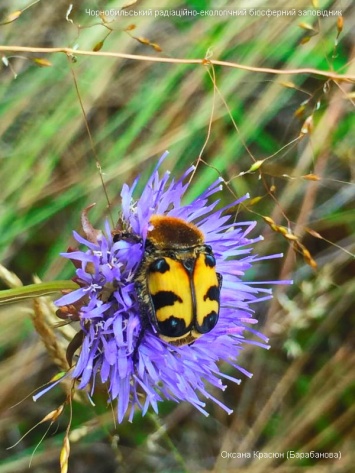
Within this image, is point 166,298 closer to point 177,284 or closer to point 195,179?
point 177,284

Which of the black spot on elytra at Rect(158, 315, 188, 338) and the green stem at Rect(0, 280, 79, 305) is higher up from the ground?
the green stem at Rect(0, 280, 79, 305)

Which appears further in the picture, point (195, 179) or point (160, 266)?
point (195, 179)

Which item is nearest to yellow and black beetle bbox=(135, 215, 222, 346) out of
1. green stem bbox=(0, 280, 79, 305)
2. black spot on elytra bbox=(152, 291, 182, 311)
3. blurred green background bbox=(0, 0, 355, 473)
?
black spot on elytra bbox=(152, 291, 182, 311)

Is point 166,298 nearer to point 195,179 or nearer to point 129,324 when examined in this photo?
point 129,324

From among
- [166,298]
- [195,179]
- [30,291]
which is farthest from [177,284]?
[195,179]

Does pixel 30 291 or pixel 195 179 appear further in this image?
pixel 195 179

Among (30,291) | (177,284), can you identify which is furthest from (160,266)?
(30,291)

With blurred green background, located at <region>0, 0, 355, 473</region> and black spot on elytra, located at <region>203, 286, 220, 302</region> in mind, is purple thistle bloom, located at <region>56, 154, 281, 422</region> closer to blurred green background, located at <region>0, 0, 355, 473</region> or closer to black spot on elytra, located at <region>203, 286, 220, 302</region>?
black spot on elytra, located at <region>203, 286, 220, 302</region>

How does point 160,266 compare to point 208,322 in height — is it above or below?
above

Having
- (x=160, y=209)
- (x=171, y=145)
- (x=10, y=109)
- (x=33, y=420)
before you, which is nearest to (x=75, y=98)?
(x=10, y=109)
